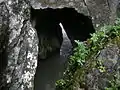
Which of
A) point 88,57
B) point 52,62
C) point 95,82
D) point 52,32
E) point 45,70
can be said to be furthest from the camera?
point 52,32

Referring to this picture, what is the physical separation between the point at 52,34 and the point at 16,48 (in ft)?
18.6

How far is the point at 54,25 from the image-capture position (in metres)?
10.4

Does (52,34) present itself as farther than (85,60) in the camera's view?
Yes

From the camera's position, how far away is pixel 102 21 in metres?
7.99

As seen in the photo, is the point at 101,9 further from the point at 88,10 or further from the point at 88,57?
the point at 88,57

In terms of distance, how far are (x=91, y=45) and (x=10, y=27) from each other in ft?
4.48

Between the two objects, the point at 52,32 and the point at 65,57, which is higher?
the point at 52,32

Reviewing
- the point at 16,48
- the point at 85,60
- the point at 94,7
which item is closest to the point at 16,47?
the point at 16,48

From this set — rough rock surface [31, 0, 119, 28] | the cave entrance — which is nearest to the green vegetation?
rough rock surface [31, 0, 119, 28]

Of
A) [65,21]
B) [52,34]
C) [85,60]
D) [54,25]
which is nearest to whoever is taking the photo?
[85,60]

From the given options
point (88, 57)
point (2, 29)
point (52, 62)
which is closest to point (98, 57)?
point (88, 57)

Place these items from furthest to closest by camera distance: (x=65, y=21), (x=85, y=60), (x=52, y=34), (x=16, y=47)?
1. (x=52, y=34)
2. (x=65, y=21)
3. (x=16, y=47)
4. (x=85, y=60)

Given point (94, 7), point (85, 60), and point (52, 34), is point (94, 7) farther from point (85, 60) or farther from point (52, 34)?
point (85, 60)

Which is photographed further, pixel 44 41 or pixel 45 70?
pixel 44 41
